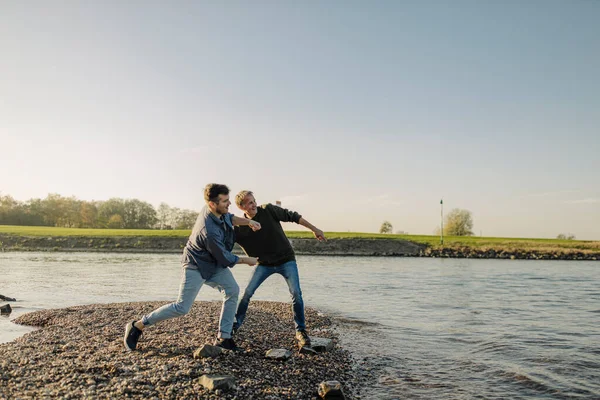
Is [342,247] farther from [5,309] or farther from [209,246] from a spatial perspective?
[209,246]

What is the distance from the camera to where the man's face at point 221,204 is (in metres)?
7.59

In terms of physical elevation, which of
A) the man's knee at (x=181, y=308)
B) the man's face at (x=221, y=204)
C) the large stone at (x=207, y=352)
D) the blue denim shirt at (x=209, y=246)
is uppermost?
the man's face at (x=221, y=204)

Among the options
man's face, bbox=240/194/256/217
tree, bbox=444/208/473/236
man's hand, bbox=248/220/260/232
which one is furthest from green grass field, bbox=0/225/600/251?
man's hand, bbox=248/220/260/232

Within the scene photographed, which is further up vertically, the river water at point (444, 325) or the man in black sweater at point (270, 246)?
the man in black sweater at point (270, 246)

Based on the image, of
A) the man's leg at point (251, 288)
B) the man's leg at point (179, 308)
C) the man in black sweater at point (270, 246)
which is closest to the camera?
the man's leg at point (179, 308)

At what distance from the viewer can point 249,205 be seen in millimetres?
8508

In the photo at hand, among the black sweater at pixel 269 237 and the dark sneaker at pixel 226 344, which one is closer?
the dark sneaker at pixel 226 344

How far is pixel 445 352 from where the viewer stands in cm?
980

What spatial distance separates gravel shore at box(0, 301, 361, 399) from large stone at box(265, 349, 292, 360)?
0.10m

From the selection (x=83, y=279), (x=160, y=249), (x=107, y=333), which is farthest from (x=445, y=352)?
(x=160, y=249)

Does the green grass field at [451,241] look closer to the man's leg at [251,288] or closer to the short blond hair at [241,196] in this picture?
the man's leg at [251,288]

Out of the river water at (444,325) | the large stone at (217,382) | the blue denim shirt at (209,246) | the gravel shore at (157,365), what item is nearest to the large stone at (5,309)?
the river water at (444,325)

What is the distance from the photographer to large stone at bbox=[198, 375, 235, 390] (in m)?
6.09

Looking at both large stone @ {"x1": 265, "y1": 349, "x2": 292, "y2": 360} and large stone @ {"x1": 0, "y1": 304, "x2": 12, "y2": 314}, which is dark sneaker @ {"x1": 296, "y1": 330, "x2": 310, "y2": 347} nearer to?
large stone @ {"x1": 265, "y1": 349, "x2": 292, "y2": 360}
